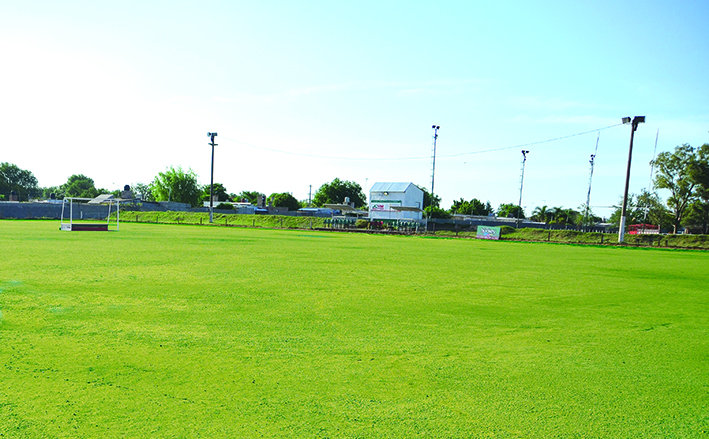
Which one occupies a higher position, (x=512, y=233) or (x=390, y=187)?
(x=390, y=187)

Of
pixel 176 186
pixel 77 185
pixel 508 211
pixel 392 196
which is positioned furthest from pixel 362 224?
pixel 77 185

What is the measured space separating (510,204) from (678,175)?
78.6 metres

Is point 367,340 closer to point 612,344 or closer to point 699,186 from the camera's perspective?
point 612,344

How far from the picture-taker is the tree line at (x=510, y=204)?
178 ft

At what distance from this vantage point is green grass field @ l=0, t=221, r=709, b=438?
3049mm

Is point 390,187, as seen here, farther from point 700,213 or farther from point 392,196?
point 700,213

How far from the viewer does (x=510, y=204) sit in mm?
133250

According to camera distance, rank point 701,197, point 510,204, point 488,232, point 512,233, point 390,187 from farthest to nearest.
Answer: point 510,204 < point 390,187 < point 701,197 < point 512,233 < point 488,232

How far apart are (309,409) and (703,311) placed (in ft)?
25.2

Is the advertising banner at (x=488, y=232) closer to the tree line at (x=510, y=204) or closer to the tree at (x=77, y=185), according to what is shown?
the tree line at (x=510, y=204)

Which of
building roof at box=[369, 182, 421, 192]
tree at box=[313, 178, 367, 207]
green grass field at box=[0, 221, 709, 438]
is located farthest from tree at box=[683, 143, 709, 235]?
tree at box=[313, 178, 367, 207]

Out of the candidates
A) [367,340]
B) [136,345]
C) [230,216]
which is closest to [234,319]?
[136,345]

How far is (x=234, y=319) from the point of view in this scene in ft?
18.9

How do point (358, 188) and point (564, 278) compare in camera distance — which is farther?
point (358, 188)
